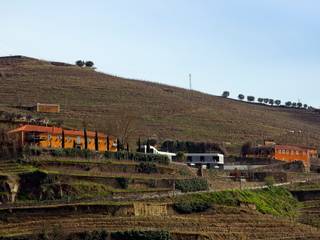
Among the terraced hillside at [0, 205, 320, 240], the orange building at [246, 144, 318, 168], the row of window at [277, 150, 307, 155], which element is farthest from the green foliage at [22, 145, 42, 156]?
the row of window at [277, 150, 307, 155]

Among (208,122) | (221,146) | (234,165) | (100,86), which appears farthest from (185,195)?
(100,86)

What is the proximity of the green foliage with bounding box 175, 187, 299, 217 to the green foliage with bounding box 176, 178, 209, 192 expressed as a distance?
281cm

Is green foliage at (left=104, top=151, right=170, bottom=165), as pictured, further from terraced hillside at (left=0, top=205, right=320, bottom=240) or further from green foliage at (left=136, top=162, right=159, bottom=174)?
terraced hillside at (left=0, top=205, right=320, bottom=240)

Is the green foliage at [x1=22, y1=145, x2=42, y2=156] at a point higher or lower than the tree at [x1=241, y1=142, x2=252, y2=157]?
lower

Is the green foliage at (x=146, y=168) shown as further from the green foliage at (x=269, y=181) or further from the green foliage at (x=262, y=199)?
the green foliage at (x=269, y=181)

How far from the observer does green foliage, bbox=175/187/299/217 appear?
79812 millimetres

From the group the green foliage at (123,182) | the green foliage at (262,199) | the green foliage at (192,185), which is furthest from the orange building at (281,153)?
the green foliage at (123,182)

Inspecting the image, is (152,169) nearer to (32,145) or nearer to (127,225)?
(32,145)

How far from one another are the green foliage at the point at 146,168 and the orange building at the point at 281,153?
116 ft

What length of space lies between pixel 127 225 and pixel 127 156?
20.8 meters

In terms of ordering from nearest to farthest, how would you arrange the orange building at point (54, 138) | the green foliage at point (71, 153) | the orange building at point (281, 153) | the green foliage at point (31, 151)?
the green foliage at point (31, 151) < the green foliage at point (71, 153) < the orange building at point (54, 138) < the orange building at point (281, 153)

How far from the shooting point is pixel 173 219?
72.9 meters

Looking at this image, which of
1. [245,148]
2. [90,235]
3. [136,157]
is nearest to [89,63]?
[245,148]

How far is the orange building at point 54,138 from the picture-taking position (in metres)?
92.0
